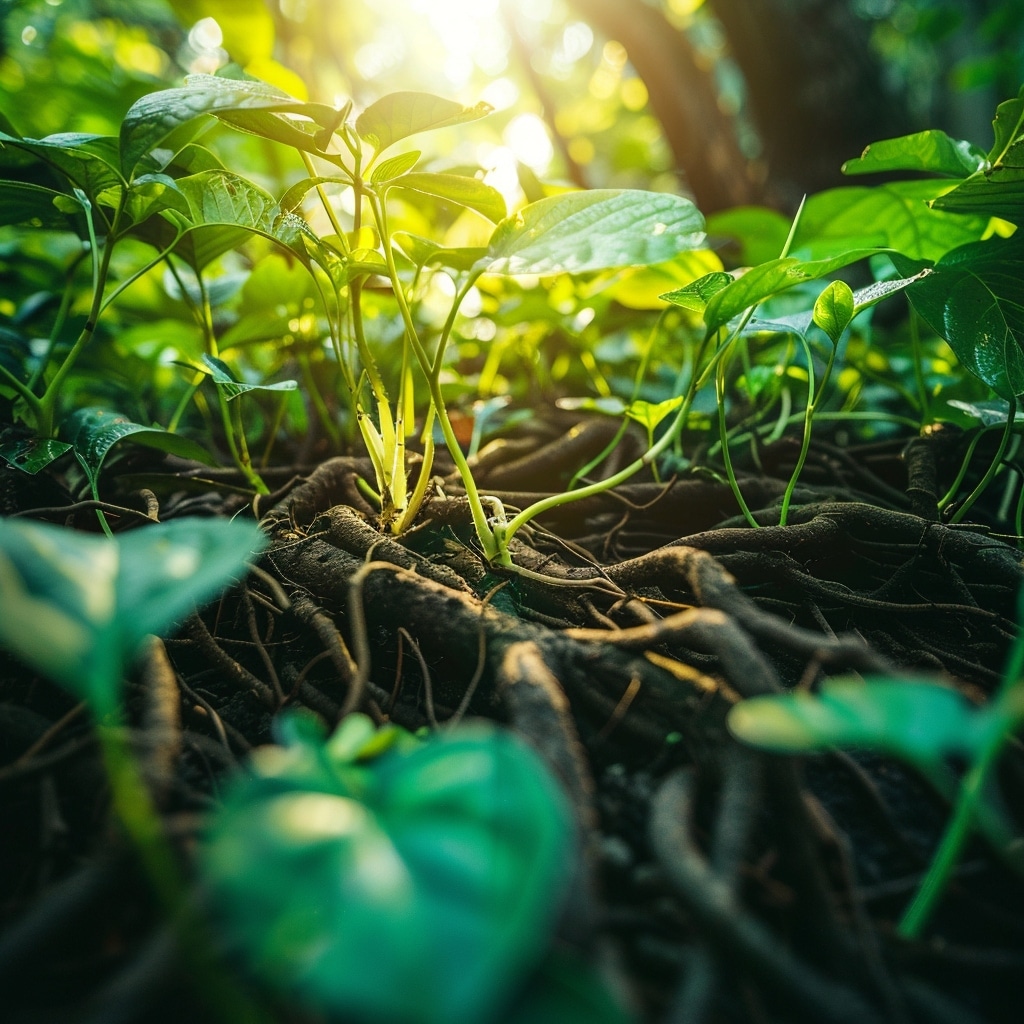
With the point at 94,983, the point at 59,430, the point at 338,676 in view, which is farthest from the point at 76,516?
the point at 94,983

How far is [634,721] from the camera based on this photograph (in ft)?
1.61

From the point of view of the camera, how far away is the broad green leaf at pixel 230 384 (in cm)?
65

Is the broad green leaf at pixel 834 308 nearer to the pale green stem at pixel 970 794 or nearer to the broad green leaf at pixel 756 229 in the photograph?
the pale green stem at pixel 970 794

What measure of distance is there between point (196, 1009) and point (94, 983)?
0.07m

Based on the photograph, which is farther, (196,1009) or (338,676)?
(338,676)

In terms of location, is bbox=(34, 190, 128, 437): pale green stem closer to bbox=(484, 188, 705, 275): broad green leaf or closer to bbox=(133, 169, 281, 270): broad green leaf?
bbox=(133, 169, 281, 270): broad green leaf

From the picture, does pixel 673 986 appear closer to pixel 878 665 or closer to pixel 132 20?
pixel 878 665

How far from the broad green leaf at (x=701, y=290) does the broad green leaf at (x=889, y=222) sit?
1.42 ft

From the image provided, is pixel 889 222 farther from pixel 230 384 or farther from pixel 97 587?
pixel 97 587

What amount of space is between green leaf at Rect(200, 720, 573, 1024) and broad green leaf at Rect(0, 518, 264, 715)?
97 millimetres

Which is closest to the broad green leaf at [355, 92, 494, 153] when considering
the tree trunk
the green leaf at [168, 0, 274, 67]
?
the green leaf at [168, 0, 274, 67]

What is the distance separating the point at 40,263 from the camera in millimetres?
1253

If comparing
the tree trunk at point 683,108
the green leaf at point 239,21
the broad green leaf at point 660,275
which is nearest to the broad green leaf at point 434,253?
the broad green leaf at point 660,275

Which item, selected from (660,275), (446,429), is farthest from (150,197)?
(660,275)
